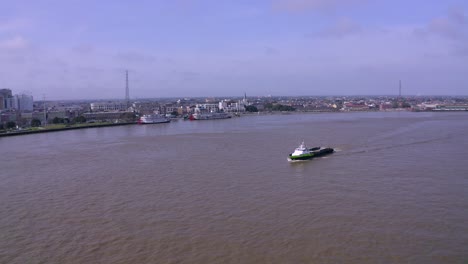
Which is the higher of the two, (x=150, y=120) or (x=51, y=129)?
(x=150, y=120)

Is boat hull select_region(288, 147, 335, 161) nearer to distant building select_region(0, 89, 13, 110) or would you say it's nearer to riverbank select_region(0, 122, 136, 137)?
riverbank select_region(0, 122, 136, 137)

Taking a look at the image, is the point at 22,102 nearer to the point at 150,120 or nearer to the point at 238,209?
the point at 150,120

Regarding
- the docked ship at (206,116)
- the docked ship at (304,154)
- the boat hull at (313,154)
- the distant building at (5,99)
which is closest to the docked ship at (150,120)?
the docked ship at (206,116)

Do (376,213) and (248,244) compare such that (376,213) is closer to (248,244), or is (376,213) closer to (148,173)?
(248,244)

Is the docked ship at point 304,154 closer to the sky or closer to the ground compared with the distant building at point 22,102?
closer to the ground

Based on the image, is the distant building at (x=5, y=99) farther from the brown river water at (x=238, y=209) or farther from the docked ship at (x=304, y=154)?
Result: the docked ship at (x=304, y=154)

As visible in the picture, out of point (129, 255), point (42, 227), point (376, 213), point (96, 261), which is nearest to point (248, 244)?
point (129, 255)

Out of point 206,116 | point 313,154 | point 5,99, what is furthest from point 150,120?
point 5,99

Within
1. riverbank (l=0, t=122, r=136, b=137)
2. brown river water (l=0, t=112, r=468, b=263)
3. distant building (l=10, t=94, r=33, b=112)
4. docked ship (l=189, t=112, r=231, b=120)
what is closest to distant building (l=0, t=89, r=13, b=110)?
distant building (l=10, t=94, r=33, b=112)
